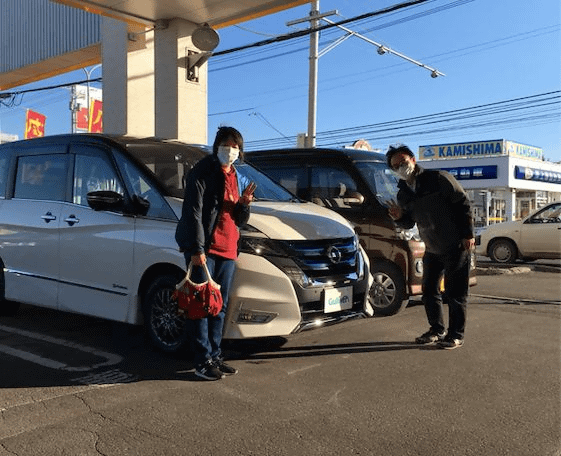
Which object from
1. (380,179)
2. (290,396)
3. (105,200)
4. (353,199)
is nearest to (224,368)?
(290,396)

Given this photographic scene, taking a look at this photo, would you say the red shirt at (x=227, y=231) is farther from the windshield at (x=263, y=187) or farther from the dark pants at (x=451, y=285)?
the dark pants at (x=451, y=285)

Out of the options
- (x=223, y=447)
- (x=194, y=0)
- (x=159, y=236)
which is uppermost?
(x=194, y=0)

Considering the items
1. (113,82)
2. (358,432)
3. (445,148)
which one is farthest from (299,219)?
(445,148)

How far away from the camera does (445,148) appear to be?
39.2 m

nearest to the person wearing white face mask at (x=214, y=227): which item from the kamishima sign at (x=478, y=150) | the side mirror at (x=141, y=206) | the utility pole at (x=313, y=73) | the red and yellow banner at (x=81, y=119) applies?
the side mirror at (x=141, y=206)

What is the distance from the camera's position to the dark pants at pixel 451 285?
17.9ft

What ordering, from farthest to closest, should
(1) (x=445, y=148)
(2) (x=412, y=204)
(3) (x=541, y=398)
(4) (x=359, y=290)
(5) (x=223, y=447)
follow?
1. (1) (x=445, y=148)
2. (2) (x=412, y=204)
3. (4) (x=359, y=290)
4. (3) (x=541, y=398)
5. (5) (x=223, y=447)

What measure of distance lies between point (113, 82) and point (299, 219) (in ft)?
28.3

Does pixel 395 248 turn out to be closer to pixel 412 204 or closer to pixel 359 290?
pixel 412 204

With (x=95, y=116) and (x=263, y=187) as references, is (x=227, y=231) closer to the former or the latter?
(x=263, y=187)

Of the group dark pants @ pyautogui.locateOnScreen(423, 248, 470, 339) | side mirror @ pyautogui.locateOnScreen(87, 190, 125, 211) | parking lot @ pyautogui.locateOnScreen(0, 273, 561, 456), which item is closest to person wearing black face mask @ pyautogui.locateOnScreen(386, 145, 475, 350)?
dark pants @ pyautogui.locateOnScreen(423, 248, 470, 339)

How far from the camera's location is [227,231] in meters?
4.48

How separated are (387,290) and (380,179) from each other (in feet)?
4.70

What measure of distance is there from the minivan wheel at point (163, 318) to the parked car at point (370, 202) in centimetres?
286
